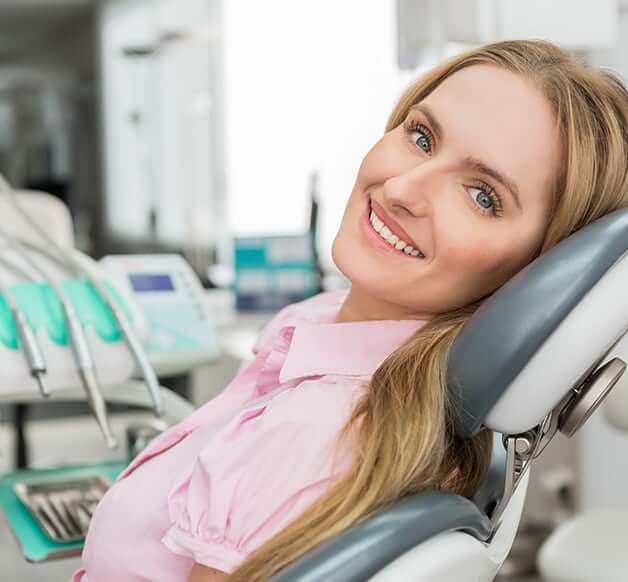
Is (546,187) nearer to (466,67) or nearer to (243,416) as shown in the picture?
(466,67)

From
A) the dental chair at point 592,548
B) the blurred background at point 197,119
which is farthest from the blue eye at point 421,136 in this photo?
the blurred background at point 197,119

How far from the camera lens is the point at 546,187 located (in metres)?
0.84

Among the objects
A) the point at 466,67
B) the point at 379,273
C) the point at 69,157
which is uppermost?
the point at 466,67

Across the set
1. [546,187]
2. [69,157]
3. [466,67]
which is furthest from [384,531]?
[69,157]

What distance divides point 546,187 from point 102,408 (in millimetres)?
552

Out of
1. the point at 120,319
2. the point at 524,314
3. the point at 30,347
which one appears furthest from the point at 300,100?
the point at 524,314

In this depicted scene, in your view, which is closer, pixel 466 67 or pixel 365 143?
pixel 466 67

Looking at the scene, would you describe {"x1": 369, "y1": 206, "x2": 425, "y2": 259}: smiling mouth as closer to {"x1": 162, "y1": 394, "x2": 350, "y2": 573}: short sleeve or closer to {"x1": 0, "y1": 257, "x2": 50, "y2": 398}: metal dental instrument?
{"x1": 162, "y1": 394, "x2": 350, "y2": 573}: short sleeve

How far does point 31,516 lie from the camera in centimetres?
113

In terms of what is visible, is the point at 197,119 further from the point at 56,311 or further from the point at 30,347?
the point at 30,347

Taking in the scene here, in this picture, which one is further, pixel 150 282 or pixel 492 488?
pixel 150 282

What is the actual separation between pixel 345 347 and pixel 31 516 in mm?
502

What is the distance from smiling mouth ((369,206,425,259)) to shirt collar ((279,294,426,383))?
0.07 metres

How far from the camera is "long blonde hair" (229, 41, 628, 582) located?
72 cm
